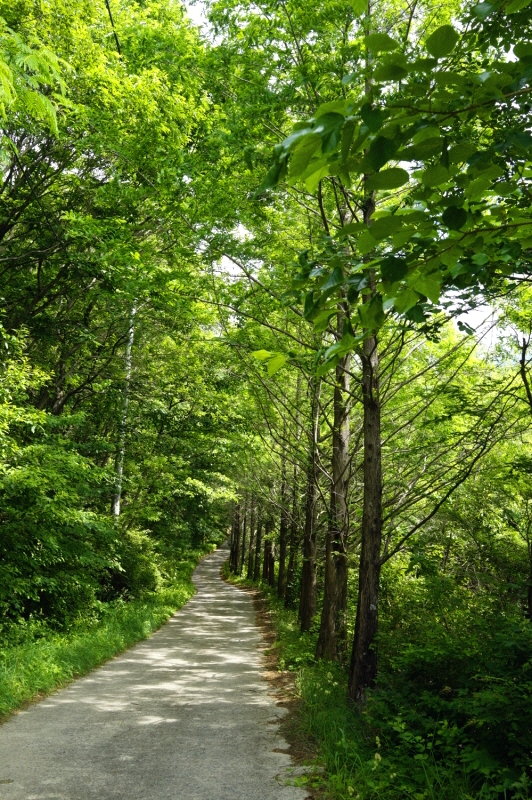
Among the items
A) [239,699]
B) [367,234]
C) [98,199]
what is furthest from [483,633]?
[98,199]

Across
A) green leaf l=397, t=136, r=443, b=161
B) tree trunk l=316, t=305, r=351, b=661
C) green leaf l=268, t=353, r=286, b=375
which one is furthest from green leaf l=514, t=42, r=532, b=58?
tree trunk l=316, t=305, r=351, b=661

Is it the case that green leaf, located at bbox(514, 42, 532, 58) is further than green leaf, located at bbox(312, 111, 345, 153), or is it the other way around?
green leaf, located at bbox(514, 42, 532, 58)

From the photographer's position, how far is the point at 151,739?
5.70m

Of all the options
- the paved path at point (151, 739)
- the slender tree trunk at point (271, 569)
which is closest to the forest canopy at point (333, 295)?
the paved path at point (151, 739)

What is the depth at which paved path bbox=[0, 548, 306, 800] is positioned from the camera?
14.7ft

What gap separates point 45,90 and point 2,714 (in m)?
9.56

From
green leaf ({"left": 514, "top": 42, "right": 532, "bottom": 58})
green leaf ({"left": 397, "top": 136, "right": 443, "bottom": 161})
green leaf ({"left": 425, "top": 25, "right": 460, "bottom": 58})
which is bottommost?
green leaf ({"left": 397, "top": 136, "right": 443, "bottom": 161})

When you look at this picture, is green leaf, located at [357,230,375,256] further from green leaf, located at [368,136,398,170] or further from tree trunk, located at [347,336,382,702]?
tree trunk, located at [347,336,382,702]

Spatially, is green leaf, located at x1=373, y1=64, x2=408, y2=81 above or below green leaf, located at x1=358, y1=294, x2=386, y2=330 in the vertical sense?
above

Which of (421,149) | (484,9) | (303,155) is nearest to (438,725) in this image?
(421,149)

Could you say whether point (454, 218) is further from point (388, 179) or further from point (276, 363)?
point (276, 363)

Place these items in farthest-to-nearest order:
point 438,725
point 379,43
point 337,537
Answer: point 337,537
point 438,725
point 379,43

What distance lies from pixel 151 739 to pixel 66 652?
11.7ft

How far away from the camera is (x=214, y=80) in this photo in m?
6.65
